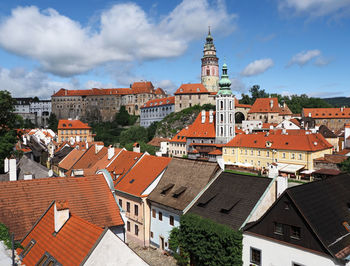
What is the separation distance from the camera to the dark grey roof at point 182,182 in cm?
2205

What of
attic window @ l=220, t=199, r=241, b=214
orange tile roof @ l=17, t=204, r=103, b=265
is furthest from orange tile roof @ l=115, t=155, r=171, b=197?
orange tile roof @ l=17, t=204, r=103, b=265

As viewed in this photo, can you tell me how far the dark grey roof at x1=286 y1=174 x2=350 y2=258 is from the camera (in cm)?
1494

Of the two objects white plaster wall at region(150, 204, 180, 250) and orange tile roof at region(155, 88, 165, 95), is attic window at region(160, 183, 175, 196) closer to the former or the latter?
white plaster wall at region(150, 204, 180, 250)

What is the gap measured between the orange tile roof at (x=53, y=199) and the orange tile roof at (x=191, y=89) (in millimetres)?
91026

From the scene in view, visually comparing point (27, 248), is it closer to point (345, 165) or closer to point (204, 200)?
point (204, 200)

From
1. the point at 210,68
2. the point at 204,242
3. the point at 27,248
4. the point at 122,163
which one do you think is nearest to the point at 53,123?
the point at 210,68

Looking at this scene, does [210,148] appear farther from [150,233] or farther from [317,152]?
[150,233]

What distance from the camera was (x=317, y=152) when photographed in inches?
1954

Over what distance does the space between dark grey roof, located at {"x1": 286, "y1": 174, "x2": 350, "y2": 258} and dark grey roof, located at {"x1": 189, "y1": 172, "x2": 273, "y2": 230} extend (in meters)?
Answer: 2.74

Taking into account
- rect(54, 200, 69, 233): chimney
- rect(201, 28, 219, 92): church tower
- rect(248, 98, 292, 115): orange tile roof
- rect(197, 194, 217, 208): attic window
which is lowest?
rect(197, 194, 217, 208): attic window

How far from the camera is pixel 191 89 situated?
109250 mm

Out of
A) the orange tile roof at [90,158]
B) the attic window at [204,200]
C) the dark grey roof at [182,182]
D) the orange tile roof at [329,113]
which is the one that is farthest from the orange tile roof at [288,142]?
the orange tile roof at [329,113]

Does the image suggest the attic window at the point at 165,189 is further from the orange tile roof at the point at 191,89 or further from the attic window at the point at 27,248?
the orange tile roof at the point at 191,89

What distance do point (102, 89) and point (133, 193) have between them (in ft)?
431
